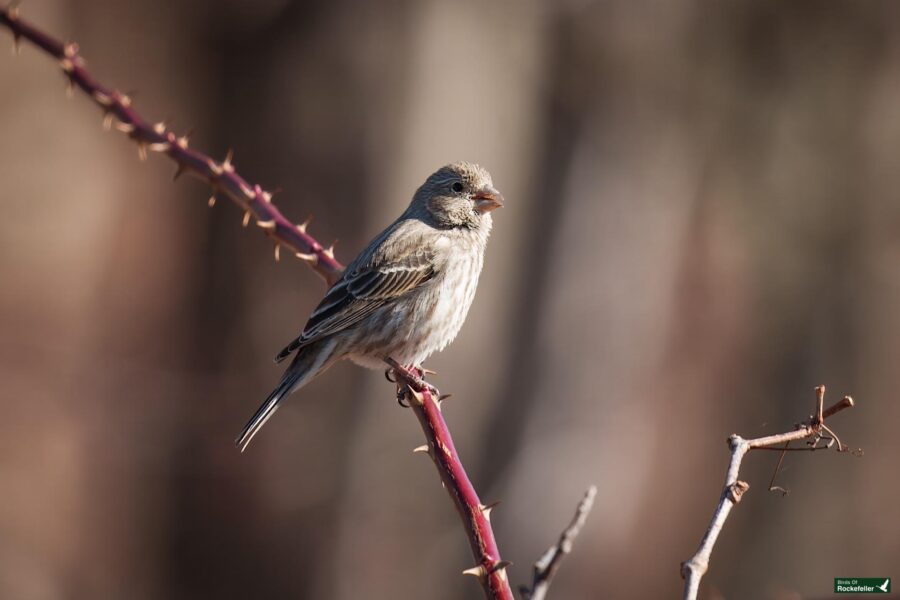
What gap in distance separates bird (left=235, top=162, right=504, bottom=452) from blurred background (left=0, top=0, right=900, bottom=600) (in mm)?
3502

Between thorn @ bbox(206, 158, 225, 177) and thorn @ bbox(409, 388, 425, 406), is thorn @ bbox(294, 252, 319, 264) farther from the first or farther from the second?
thorn @ bbox(409, 388, 425, 406)

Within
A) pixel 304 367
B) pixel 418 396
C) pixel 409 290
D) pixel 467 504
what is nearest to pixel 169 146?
pixel 418 396

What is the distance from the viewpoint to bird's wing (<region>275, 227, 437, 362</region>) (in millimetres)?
4848

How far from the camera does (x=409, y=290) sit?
5125 millimetres

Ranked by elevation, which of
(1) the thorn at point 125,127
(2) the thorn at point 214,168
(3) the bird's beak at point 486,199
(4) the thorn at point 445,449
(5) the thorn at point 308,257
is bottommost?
(4) the thorn at point 445,449

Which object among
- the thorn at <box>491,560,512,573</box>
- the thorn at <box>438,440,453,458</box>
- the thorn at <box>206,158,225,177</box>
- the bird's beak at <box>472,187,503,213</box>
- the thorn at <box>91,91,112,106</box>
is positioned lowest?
the thorn at <box>491,560,512,573</box>

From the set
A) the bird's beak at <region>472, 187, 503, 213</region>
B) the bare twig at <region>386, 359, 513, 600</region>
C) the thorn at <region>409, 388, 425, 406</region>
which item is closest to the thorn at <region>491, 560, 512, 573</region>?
the bare twig at <region>386, 359, 513, 600</region>

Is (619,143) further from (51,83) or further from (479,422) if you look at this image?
(51,83)

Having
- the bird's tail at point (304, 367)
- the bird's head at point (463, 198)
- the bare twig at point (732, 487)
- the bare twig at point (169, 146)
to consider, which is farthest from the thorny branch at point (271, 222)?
the bird's head at point (463, 198)

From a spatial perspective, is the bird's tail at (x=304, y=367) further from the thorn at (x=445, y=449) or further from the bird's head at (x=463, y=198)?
the thorn at (x=445, y=449)

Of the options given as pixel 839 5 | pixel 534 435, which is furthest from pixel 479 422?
pixel 839 5

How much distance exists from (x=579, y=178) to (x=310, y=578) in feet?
14.3

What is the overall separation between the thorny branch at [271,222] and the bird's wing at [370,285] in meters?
1.17

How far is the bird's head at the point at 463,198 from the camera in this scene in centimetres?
536
